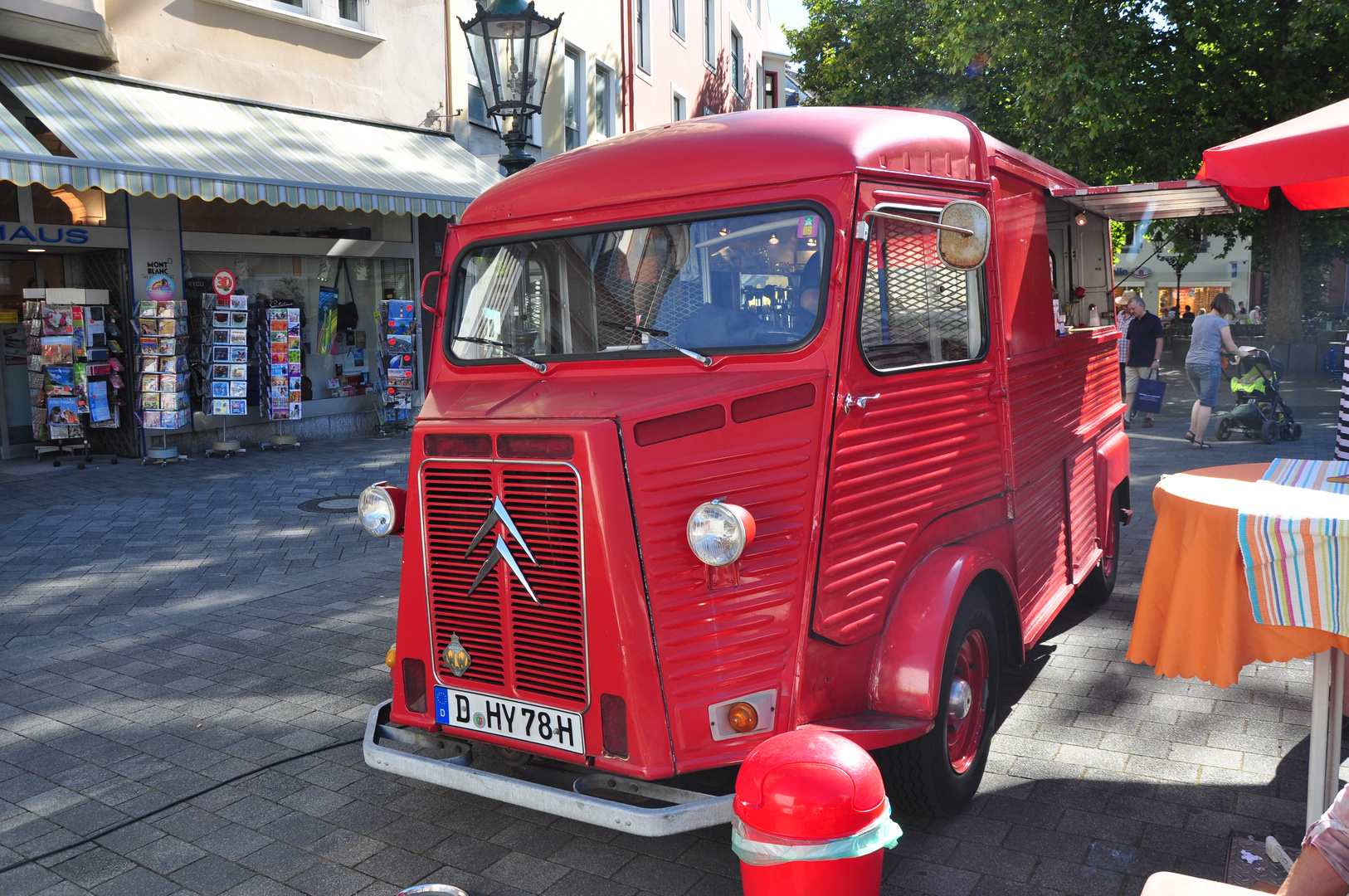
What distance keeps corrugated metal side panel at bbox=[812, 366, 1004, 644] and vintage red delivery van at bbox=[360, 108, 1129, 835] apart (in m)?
0.01

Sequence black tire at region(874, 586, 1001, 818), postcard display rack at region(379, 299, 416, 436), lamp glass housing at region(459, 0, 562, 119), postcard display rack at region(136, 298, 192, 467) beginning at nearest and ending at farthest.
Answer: black tire at region(874, 586, 1001, 818) < lamp glass housing at region(459, 0, 562, 119) < postcard display rack at region(136, 298, 192, 467) < postcard display rack at region(379, 299, 416, 436)

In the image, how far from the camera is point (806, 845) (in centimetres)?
252

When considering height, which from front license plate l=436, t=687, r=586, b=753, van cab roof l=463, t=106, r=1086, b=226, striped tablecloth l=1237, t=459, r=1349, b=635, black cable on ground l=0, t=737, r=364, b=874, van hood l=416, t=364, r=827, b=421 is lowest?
black cable on ground l=0, t=737, r=364, b=874

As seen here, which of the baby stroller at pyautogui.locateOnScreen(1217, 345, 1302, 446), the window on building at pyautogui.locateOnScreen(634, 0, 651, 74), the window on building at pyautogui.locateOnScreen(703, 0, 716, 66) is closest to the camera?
the baby stroller at pyautogui.locateOnScreen(1217, 345, 1302, 446)

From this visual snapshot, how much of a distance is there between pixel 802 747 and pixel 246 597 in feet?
17.0

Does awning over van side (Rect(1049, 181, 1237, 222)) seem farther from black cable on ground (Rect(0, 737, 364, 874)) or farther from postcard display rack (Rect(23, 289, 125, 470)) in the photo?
postcard display rack (Rect(23, 289, 125, 470))

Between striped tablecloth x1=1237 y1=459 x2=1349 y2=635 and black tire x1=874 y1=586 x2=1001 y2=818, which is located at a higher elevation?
striped tablecloth x1=1237 y1=459 x2=1349 y2=635

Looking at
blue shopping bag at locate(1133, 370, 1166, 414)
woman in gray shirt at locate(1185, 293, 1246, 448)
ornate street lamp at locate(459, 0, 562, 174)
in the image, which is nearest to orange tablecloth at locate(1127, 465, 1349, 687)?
ornate street lamp at locate(459, 0, 562, 174)

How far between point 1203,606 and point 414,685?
2.55 meters

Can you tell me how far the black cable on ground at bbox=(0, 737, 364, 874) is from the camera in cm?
354

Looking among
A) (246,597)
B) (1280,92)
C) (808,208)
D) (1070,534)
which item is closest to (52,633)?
(246,597)

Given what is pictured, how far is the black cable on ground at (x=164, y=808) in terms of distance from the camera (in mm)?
3542

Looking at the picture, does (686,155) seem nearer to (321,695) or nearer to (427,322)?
(321,695)

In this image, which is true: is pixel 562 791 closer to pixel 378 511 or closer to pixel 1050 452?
pixel 378 511
